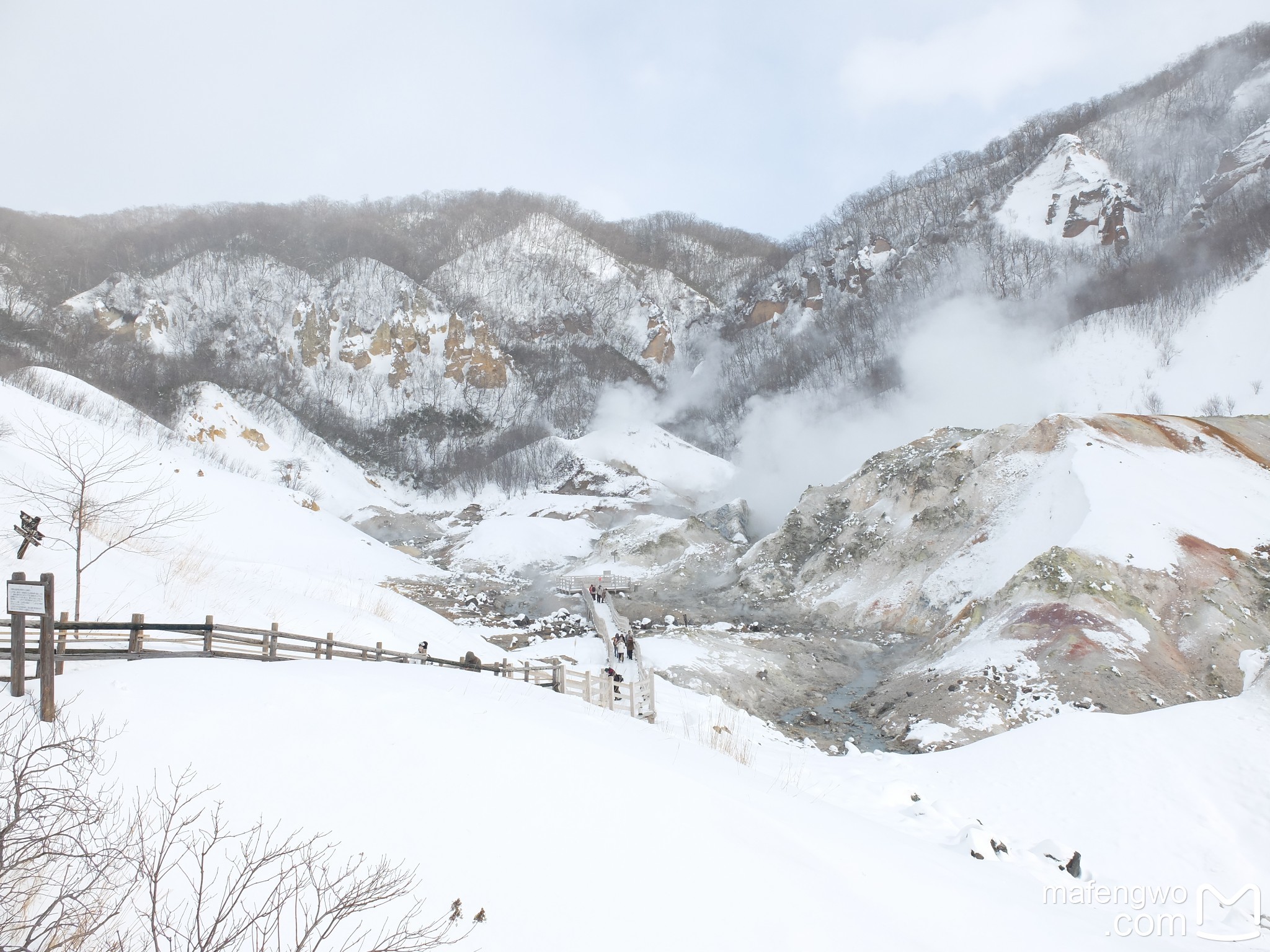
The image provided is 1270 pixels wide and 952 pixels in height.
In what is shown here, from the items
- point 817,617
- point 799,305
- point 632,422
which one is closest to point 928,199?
point 799,305

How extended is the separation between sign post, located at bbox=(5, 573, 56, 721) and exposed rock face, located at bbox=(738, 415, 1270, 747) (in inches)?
721

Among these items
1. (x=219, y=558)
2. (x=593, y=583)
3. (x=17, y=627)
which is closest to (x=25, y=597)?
(x=17, y=627)

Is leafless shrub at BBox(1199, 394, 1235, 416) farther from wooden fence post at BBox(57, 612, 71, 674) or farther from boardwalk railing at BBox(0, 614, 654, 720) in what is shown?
wooden fence post at BBox(57, 612, 71, 674)

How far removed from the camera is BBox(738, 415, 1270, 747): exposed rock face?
19.6 m

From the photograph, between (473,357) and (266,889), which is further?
(473,357)

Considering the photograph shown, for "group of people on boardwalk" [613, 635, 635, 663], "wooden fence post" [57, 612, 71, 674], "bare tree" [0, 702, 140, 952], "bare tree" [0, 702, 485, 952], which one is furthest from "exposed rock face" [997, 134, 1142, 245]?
"bare tree" [0, 702, 140, 952]

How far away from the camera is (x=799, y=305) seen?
349ft

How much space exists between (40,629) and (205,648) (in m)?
3.15

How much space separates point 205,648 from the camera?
8953mm

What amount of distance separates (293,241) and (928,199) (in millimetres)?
104036

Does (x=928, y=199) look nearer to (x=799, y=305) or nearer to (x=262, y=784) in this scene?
(x=799, y=305)

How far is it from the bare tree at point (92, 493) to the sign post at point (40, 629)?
15.8ft

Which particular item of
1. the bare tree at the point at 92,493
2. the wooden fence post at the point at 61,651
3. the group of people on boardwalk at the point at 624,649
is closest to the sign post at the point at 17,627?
the wooden fence post at the point at 61,651

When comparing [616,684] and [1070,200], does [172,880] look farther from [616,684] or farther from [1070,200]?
[1070,200]
